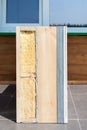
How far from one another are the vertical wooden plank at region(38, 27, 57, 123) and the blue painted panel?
11.0 ft

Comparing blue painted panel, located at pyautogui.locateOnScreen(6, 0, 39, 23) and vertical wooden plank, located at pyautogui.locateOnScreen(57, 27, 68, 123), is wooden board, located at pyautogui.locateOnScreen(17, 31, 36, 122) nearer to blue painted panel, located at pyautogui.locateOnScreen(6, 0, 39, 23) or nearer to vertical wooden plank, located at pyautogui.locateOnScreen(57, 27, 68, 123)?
vertical wooden plank, located at pyautogui.locateOnScreen(57, 27, 68, 123)

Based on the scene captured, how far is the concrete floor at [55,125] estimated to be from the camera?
3.23 meters

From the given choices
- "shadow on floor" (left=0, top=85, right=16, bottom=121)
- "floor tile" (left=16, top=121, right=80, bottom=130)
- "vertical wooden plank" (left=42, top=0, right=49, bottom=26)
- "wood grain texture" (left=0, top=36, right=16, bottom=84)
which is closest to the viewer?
"floor tile" (left=16, top=121, right=80, bottom=130)

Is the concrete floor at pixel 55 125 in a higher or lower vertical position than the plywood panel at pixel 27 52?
lower

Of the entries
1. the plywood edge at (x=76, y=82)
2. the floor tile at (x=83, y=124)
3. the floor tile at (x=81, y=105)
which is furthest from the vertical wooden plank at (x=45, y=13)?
the floor tile at (x=83, y=124)

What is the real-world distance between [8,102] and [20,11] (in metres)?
2.73

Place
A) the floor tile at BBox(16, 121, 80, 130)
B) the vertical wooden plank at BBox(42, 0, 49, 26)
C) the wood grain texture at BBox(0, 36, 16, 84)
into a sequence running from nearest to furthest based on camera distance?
1. the floor tile at BBox(16, 121, 80, 130)
2. the wood grain texture at BBox(0, 36, 16, 84)
3. the vertical wooden plank at BBox(42, 0, 49, 26)

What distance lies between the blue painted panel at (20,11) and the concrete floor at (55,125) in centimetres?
169

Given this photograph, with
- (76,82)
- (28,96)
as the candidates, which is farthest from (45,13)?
(28,96)

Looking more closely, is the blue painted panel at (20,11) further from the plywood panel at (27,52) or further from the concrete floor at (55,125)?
the plywood panel at (27,52)

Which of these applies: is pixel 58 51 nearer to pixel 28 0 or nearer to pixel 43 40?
pixel 43 40

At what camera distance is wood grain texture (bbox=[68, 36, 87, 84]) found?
6062mm

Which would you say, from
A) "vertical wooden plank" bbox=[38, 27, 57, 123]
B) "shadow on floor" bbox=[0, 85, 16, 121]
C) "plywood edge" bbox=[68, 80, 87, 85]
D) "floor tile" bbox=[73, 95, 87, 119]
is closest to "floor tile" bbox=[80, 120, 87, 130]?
"floor tile" bbox=[73, 95, 87, 119]

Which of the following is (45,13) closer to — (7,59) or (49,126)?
(7,59)
